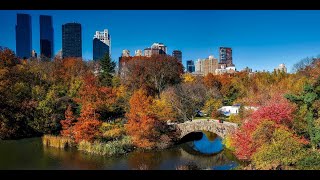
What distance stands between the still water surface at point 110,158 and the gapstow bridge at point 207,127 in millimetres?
910

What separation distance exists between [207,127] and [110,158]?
609cm

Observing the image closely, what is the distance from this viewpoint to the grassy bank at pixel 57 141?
18969mm

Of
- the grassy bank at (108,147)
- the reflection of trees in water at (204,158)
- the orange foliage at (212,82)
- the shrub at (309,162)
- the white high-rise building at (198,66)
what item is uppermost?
the white high-rise building at (198,66)

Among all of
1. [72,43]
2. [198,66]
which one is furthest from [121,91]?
[198,66]

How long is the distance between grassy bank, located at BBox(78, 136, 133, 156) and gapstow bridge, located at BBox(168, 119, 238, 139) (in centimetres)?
347

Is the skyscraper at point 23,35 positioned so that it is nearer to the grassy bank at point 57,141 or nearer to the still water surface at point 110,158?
the grassy bank at point 57,141

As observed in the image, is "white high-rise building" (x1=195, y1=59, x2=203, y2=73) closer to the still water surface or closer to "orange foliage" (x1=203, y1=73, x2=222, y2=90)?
"orange foliage" (x1=203, y1=73, x2=222, y2=90)

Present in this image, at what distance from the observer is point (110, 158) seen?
16656 mm

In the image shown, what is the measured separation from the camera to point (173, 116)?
74.0ft

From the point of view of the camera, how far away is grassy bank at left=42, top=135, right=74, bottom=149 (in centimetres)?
1897

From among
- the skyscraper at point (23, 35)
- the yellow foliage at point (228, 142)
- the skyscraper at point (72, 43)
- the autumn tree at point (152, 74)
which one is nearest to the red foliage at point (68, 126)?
the yellow foliage at point (228, 142)

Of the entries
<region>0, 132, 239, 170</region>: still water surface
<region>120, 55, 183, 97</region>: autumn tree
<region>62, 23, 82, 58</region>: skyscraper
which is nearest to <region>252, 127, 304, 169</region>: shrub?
<region>0, 132, 239, 170</region>: still water surface

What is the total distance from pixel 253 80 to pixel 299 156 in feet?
89.2

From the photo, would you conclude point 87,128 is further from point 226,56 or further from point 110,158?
point 226,56
